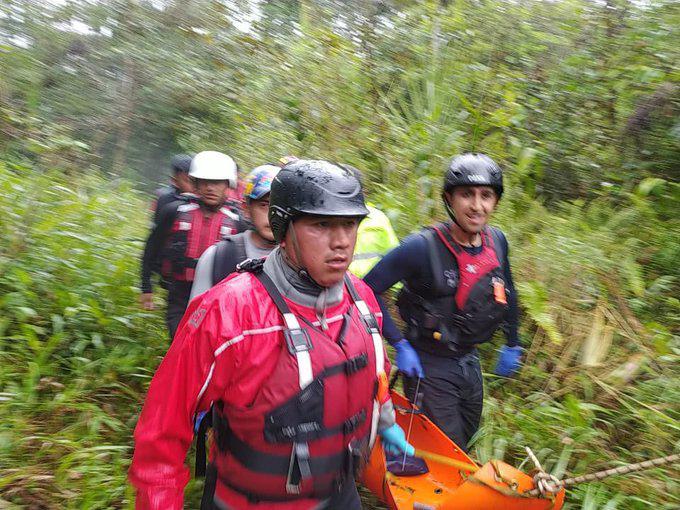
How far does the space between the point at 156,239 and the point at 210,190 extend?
0.65 m

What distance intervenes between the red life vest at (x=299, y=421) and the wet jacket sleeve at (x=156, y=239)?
300 centimetres

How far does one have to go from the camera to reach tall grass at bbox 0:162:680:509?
3939mm

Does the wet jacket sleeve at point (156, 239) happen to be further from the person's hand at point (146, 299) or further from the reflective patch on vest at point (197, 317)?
the reflective patch on vest at point (197, 317)

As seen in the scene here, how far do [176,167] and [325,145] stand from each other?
286 cm

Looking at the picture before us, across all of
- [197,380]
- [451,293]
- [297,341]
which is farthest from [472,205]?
[197,380]

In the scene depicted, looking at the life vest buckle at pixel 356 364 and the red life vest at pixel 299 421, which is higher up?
the life vest buckle at pixel 356 364

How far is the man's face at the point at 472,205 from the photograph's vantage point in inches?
141

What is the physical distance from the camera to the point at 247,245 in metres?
3.60

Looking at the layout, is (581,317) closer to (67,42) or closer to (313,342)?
(313,342)

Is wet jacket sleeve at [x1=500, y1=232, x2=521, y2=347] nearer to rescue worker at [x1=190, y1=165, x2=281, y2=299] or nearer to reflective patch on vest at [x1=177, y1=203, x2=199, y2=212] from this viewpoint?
rescue worker at [x1=190, y1=165, x2=281, y2=299]

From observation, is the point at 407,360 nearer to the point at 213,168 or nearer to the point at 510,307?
the point at 510,307

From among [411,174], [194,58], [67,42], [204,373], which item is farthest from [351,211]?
[67,42]

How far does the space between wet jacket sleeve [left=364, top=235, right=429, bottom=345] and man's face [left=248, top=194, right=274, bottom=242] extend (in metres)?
0.69

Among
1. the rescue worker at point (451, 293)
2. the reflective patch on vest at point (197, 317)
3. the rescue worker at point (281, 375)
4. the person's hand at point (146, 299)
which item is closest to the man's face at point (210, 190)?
the person's hand at point (146, 299)
